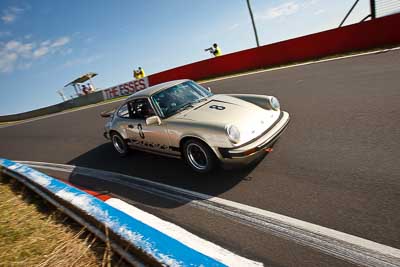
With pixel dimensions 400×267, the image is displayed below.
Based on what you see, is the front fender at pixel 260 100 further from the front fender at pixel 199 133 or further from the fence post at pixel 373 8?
the fence post at pixel 373 8

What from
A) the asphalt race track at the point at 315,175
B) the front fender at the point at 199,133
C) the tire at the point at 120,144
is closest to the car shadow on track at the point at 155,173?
the asphalt race track at the point at 315,175

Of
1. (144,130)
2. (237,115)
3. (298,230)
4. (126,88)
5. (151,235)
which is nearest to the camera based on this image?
(151,235)

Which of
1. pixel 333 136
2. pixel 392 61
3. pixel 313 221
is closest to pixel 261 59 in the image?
pixel 392 61

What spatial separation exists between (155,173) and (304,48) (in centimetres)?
1160

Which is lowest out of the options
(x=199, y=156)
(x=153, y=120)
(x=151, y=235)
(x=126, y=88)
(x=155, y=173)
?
(x=155, y=173)

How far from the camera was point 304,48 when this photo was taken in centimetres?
1313

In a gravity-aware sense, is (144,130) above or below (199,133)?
above

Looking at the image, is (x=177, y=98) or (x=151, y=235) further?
(x=177, y=98)

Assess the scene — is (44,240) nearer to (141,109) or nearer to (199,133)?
(199,133)

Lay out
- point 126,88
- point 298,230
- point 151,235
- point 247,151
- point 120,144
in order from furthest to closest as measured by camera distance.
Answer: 1. point 126,88
2. point 120,144
3. point 247,151
4. point 298,230
5. point 151,235

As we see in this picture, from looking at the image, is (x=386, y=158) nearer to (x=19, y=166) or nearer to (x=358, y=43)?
(x=19, y=166)

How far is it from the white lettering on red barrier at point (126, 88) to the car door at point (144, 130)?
1517cm

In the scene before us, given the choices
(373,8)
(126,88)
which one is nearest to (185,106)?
(373,8)

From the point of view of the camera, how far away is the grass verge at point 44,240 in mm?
2143
